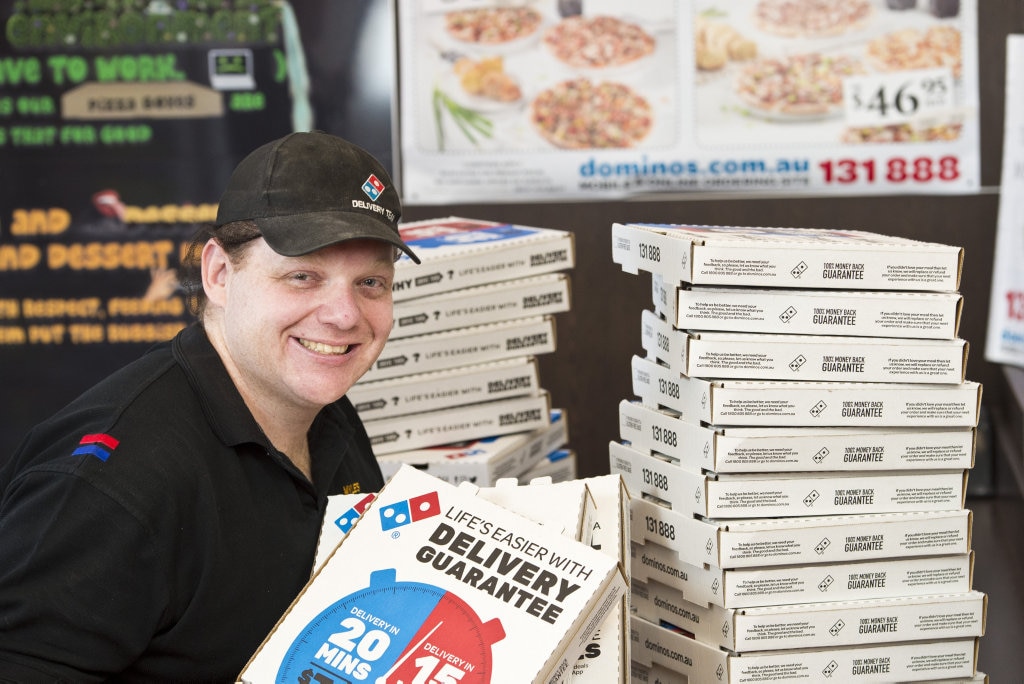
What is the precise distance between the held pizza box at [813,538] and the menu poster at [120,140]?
2729 mm

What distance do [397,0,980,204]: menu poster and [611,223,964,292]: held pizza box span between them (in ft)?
7.03

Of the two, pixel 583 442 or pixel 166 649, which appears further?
pixel 583 442

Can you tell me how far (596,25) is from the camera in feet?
13.5

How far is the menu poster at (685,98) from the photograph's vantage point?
3986mm

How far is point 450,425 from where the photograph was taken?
307 cm

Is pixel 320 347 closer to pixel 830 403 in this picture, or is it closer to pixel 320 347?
pixel 320 347

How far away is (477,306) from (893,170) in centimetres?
187

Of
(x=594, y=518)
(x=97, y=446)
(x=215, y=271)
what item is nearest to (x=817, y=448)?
(x=594, y=518)

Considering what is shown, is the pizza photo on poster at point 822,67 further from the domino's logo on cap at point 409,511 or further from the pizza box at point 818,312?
the domino's logo on cap at point 409,511

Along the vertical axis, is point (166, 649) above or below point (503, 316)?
below

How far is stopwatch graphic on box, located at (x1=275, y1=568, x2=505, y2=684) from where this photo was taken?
1483mm

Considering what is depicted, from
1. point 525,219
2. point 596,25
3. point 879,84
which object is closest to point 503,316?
point 525,219

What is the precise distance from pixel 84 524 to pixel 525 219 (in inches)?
113

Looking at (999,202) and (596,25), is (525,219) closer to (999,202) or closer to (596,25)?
(596,25)
